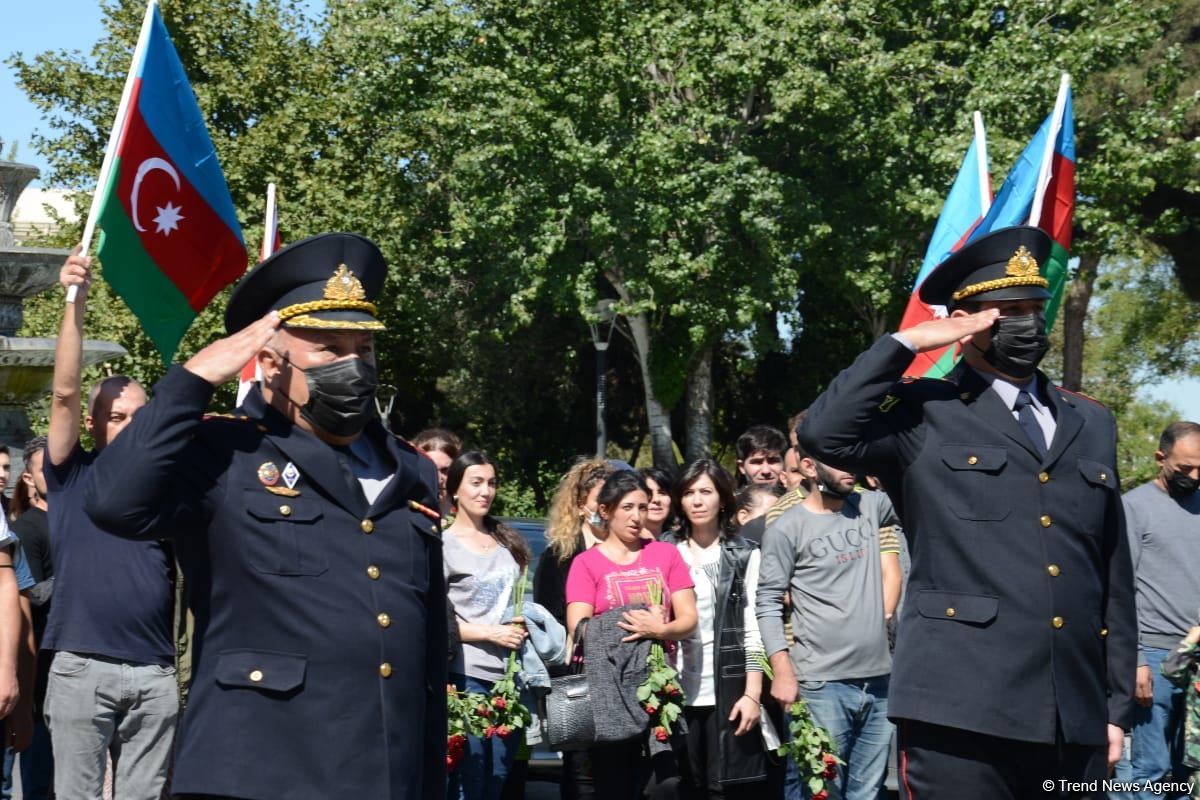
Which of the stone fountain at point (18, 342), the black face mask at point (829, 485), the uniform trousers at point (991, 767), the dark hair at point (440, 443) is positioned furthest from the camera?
the stone fountain at point (18, 342)

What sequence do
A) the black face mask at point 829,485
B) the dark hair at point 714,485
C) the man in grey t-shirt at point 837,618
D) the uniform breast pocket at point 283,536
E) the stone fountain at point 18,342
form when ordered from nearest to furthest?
the uniform breast pocket at point 283,536 → the man in grey t-shirt at point 837,618 → the black face mask at point 829,485 → the dark hair at point 714,485 → the stone fountain at point 18,342

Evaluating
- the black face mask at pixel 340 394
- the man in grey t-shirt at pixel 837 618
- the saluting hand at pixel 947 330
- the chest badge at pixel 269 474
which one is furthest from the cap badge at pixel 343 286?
the man in grey t-shirt at pixel 837 618

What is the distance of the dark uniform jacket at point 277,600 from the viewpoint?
3.63 m

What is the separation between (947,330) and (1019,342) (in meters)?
0.24

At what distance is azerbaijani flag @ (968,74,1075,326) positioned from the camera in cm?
867

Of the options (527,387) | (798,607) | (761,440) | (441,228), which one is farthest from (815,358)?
(798,607)

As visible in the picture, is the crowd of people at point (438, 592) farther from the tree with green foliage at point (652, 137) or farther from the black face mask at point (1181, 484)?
the tree with green foliage at point (652, 137)

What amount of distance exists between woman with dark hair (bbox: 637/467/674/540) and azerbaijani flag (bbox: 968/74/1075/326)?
2206 millimetres

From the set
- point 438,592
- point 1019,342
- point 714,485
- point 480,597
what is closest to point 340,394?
point 438,592

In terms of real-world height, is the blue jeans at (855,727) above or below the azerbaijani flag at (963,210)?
below

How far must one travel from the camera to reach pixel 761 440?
33.0 ft

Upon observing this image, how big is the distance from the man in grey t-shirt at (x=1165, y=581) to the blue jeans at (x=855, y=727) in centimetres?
192

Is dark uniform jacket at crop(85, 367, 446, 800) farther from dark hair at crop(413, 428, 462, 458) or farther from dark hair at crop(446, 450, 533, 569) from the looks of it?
dark hair at crop(413, 428, 462, 458)

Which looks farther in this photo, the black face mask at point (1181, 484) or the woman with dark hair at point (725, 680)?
the black face mask at point (1181, 484)
